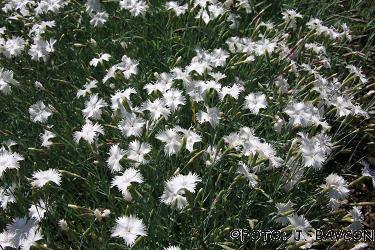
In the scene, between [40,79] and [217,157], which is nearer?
[217,157]

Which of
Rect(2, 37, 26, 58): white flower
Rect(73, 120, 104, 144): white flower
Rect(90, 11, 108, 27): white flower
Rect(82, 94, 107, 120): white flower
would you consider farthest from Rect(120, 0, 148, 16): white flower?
Rect(73, 120, 104, 144): white flower

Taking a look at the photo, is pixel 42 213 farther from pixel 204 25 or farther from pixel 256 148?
pixel 204 25

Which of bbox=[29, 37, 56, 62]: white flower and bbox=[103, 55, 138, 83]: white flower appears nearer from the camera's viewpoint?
bbox=[103, 55, 138, 83]: white flower

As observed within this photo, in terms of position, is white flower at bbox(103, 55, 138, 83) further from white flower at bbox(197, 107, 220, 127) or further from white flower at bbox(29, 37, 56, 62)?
white flower at bbox(197, 107, 220, 127)

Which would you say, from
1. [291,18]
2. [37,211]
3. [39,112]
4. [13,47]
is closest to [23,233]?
[37,211]

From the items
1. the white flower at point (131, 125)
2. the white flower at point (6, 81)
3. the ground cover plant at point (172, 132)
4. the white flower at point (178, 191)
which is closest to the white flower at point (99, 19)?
the ground cover plant at point (172, 132)

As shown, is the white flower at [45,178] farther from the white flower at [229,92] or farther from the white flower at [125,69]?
the white flower at [229,92]

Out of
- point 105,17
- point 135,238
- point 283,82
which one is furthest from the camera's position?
point 105,17

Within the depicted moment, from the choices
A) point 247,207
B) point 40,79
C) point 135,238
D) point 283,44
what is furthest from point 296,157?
point 40,79

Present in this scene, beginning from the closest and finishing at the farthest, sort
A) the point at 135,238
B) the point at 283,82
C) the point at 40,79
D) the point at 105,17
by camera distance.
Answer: the point at 135,238
the point at 283,82
the point at 40,79
the point at 105,17
